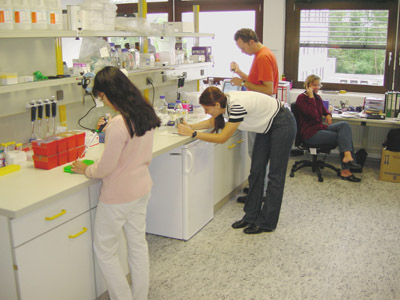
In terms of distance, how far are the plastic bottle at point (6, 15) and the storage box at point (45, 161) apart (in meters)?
0.72

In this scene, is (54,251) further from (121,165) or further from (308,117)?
(308,117)

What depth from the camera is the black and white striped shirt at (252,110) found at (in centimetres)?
313

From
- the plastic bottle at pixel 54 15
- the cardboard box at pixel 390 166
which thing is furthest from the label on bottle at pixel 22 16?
the cardboard box at pixel 390 166

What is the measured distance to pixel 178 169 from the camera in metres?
3.28

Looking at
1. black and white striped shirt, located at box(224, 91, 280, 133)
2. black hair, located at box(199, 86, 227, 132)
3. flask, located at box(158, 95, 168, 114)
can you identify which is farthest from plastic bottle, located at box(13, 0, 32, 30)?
flask, located at box(158, 95, 168, 114)

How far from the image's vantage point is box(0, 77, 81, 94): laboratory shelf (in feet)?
7.95

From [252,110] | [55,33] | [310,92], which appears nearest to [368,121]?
[310,92]

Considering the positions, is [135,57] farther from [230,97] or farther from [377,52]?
[377,52]

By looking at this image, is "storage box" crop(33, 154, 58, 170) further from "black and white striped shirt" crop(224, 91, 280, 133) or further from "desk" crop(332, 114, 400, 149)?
"desk" crop(332, 114, 400, 149)

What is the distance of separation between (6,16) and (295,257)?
2417 mm

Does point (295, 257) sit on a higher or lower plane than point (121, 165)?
lower

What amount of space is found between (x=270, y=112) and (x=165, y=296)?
4.93 feet

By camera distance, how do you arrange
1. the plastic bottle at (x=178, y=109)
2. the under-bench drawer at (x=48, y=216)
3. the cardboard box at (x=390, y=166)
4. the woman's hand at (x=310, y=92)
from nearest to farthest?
1. the under-bench drawer at (x=48, y=216)
2. the plastic bottle at (x=178, y=109)
3. the cardboard box at (x=390, y=166)
4. the woman's hand at (x=310, y=92)

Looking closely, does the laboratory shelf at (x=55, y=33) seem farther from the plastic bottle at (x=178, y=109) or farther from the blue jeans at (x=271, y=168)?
the blue jeans at (x=271, y=168)
